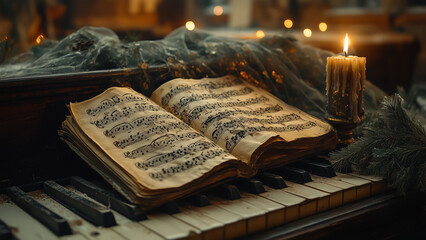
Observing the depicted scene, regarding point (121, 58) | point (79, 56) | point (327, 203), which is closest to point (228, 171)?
point (327, 203)

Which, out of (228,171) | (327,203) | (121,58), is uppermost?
(121,58)

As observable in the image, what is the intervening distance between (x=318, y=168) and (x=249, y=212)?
47cm

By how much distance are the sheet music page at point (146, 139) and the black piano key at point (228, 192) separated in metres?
0.10

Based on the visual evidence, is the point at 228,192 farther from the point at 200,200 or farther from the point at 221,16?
the point at 221,16

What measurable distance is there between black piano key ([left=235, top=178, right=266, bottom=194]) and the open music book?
3cm

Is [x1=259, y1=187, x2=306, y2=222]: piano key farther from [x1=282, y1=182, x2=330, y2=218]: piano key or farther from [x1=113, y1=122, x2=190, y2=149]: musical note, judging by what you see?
[x1=113, y1=122, x2=190, y2=149]: musical note

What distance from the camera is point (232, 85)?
2.03 m

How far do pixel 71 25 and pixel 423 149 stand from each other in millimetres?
8436

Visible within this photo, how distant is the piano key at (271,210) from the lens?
1.38 metres

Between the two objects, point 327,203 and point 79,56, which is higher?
point 79,56

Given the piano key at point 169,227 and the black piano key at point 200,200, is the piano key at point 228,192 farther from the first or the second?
the piano key at point 169,227

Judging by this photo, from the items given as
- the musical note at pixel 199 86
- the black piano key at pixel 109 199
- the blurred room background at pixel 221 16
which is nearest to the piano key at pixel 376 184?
the musical note at pixel 199 86

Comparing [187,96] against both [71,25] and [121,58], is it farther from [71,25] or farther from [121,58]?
[71,25]

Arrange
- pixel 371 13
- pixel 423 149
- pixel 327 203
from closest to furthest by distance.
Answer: pixel 327 203 → pixel 423 149 → pixel 371 13
